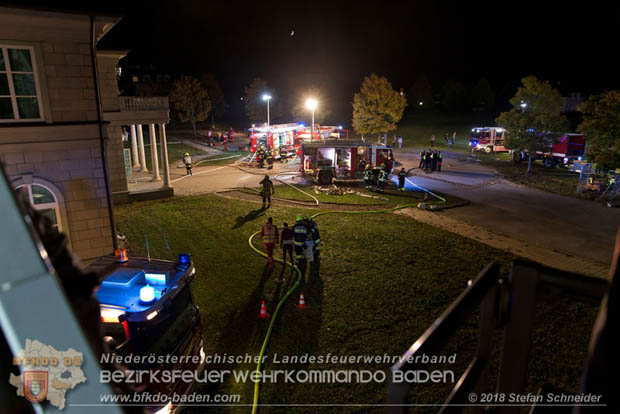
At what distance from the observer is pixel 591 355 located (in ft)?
3.71

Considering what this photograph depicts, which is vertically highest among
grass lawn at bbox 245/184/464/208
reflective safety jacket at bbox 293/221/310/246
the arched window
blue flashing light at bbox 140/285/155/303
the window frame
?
the window frame

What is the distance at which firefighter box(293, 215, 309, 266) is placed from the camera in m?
Answer: 10.9

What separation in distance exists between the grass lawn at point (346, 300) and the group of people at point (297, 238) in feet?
1.94

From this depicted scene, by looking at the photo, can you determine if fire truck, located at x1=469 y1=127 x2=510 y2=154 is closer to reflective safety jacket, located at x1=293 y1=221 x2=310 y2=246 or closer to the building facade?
reflective safety jacket, located at x1=293 y1=221 x2=310 y2=246

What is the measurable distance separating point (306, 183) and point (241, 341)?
1698 cm

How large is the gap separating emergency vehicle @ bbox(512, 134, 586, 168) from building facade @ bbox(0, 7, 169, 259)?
30.6 meters

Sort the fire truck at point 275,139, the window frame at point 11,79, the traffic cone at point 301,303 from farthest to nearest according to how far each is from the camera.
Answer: the fire truck at point 275,139 < the window frame at point 11,79 < the traffic cone at point 301,303

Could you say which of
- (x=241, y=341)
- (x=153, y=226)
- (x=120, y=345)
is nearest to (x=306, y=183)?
(x=153, y=226)

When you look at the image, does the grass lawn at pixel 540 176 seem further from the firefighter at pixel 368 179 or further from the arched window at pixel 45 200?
the arched window at pixel 45 200

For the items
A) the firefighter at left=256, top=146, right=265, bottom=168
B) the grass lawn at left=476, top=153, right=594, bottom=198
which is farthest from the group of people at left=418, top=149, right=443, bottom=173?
the firefighter at left=256, top=146, right=265, bottom=168

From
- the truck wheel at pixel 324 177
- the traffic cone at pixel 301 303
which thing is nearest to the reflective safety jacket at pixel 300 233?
the traffic cone at pixel 301 303

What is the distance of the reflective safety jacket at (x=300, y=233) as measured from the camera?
1091 centimetres

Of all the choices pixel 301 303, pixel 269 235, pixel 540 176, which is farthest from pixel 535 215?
pixel 301 303

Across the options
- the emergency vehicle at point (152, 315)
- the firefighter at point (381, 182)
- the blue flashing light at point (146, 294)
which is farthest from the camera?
the firefighter at point (381, 182)
